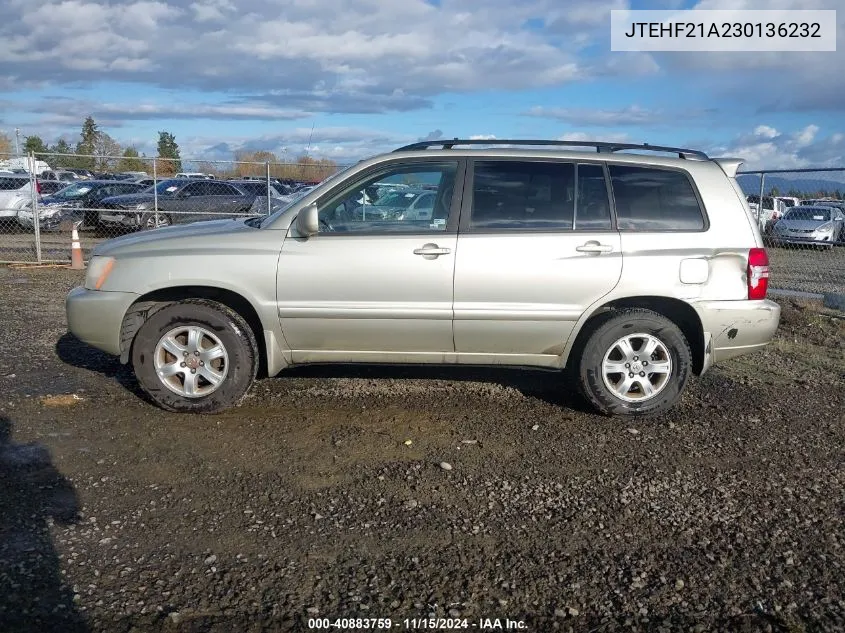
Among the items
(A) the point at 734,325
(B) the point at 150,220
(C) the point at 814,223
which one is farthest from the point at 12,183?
(C) the point at 814,223

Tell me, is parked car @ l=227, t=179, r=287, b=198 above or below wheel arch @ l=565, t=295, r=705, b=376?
above

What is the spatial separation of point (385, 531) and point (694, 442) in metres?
2.38

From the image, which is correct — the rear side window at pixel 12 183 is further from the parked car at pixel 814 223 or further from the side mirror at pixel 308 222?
the parked car at pixel 814 223

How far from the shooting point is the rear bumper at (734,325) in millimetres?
5152

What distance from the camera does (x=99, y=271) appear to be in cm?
528

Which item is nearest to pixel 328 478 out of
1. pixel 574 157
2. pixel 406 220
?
pixel 406 220

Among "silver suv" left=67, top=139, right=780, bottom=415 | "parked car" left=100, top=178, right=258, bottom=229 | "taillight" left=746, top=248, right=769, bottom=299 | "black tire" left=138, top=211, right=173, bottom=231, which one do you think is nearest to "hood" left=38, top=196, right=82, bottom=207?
"parked car" left=100, top=178, right=258, bottom=229

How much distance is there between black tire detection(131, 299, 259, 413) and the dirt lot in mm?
140

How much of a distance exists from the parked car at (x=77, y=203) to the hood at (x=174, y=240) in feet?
40.5

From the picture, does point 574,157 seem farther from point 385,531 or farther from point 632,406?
point 385,531

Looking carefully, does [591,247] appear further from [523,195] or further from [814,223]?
[814,223]

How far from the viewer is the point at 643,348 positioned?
5.22 metres

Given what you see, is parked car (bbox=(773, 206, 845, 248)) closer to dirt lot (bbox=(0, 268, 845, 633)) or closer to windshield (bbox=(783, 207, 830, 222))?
windshield (bbox=(783, 207, 830, 222))

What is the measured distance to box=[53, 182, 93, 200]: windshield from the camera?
20578 millimetres
